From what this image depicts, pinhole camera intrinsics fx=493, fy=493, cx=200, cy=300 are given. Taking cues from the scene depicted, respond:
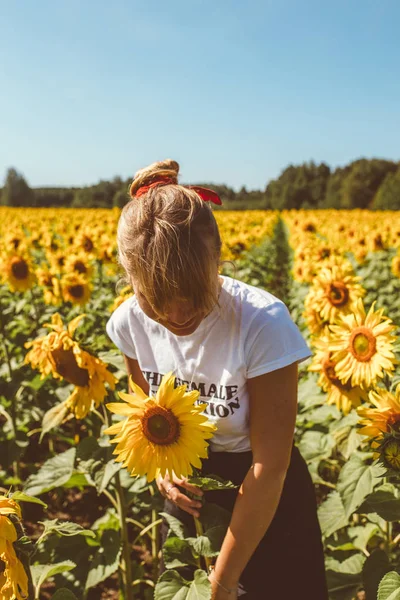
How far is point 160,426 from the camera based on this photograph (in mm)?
1424

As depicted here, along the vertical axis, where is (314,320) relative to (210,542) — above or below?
above

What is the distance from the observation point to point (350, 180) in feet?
170

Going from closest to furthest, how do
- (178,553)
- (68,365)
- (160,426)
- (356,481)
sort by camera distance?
(160,426) < (178,553) < (356,481) < (68,365)

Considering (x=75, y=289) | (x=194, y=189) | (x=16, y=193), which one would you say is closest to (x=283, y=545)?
(x=194, y=189)

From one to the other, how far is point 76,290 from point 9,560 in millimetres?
3916

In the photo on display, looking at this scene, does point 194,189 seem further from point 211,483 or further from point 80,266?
point 80,266

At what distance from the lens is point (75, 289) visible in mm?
4906

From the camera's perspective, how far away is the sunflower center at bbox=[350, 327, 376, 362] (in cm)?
223

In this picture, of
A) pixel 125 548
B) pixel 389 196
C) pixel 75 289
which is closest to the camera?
pixel 125 548

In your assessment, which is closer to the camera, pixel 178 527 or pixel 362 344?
pixel 178 527

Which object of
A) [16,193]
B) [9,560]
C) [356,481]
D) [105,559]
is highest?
[16,193]

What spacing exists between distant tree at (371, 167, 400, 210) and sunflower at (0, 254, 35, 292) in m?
43.3

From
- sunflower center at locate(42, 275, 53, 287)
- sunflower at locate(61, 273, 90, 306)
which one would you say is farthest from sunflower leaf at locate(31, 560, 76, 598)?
sunflower center at locate(42, 275, 53, 287)

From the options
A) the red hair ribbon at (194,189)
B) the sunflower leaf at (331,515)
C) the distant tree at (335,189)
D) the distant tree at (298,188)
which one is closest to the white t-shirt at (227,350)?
the red hair ribbon at (194,189)
